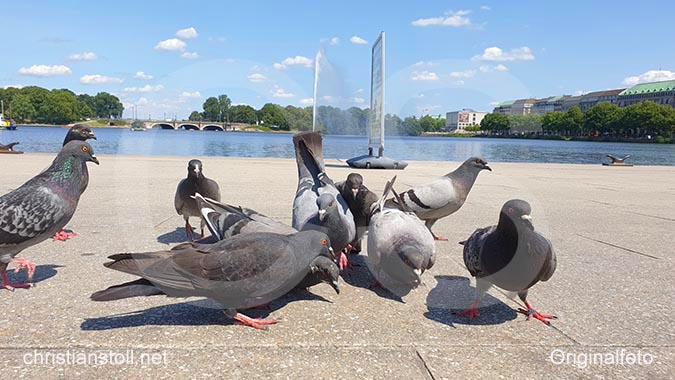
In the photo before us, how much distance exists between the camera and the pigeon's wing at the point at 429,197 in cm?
604

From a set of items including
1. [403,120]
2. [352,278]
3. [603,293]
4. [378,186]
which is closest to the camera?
[603,293]

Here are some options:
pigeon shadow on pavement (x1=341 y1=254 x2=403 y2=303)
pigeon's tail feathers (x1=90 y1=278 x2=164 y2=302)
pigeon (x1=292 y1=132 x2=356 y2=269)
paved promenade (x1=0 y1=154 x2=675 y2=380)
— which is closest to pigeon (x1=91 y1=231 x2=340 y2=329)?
pigeon's tail feathers (x1=90 y1=278 x2=164 y2=302)

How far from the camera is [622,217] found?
27.3ft

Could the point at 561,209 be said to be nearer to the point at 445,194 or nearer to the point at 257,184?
the point at 445,194

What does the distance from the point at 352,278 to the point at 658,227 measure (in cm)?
564

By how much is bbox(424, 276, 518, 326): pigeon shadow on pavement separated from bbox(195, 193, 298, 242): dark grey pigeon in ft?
4.63

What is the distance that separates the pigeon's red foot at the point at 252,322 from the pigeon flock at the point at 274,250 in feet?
0.03

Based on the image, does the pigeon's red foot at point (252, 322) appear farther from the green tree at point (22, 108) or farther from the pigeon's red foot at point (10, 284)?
the green tree at point (22, 108)

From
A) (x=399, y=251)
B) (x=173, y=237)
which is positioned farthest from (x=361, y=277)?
(x=173, y=237)

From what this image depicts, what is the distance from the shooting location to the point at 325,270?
11.8 ft

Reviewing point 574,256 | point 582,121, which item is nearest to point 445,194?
point 574,256

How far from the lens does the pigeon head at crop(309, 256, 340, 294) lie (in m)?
3.58

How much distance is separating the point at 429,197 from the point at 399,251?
7.25 feet

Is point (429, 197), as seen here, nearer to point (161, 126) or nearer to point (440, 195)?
point (440, 195)
